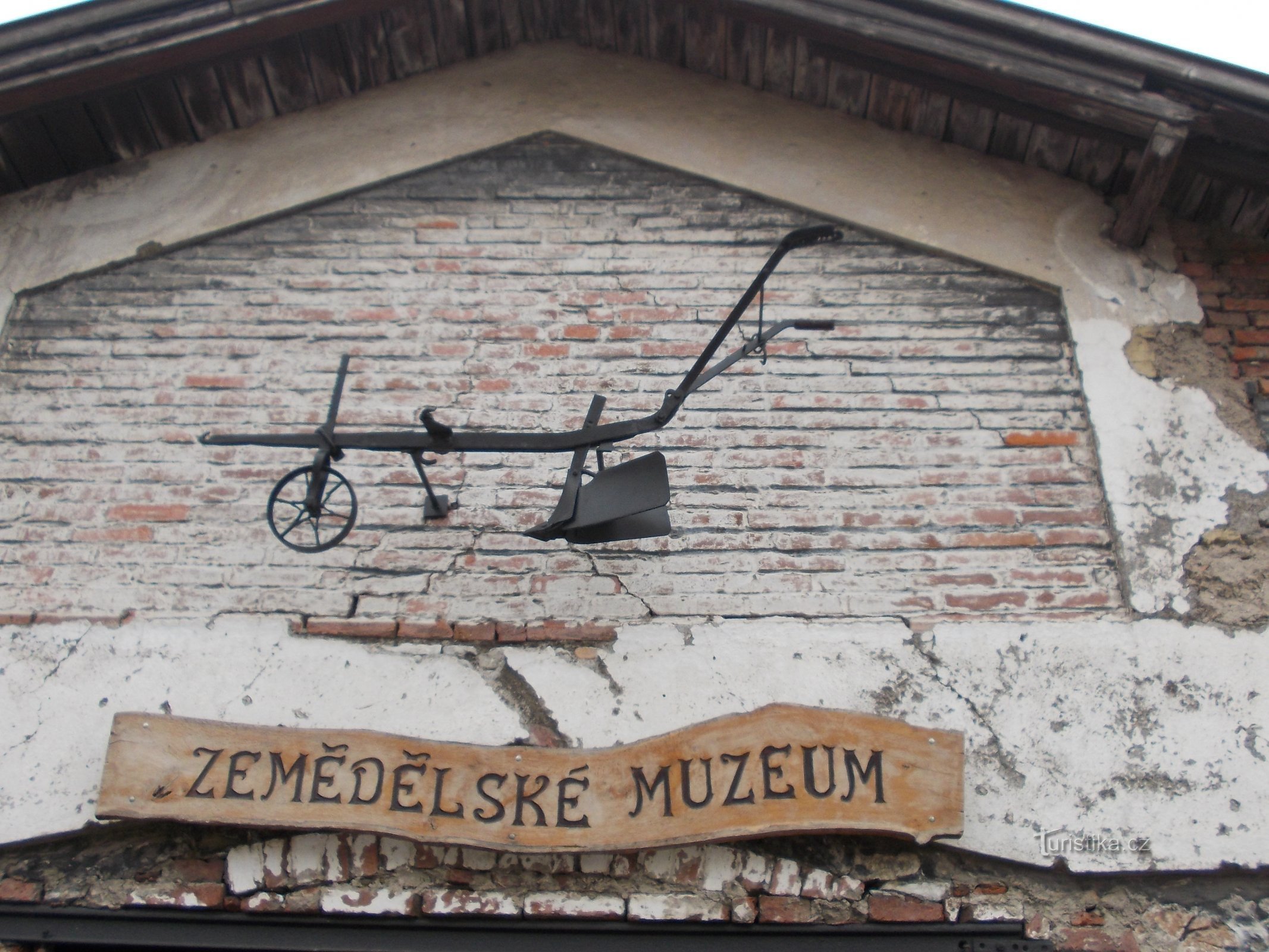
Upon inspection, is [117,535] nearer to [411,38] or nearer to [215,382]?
[215,382]

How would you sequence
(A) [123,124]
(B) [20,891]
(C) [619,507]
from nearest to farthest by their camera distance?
1. (B) [20,891]
2. (C) [619,507]
3. (A) [123,124]

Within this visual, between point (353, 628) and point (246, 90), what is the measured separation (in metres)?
2.38

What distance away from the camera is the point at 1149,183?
3.93m

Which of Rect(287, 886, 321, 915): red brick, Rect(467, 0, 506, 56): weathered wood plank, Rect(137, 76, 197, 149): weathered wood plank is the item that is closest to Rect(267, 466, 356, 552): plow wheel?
Rect(287, 886, 321, 915): red brick

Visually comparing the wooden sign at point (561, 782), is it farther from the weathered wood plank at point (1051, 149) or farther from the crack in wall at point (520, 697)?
the weathered wood plank at point (1051, 149)

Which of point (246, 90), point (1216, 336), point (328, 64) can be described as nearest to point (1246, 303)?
point (1216, 336)

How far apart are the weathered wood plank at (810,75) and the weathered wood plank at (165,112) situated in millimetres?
2486

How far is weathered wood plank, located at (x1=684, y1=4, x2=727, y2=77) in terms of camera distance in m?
4.46

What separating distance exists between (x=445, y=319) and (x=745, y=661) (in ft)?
5.59

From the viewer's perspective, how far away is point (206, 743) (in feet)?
10.2

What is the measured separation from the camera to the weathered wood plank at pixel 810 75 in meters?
4.42

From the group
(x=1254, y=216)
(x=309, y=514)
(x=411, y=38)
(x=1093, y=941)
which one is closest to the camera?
(x=1093, y=941)

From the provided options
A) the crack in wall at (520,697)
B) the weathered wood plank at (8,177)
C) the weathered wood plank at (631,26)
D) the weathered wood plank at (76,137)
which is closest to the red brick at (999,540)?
the crack in wall at (520,697)

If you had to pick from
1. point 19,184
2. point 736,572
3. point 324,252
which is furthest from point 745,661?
point 19,184
